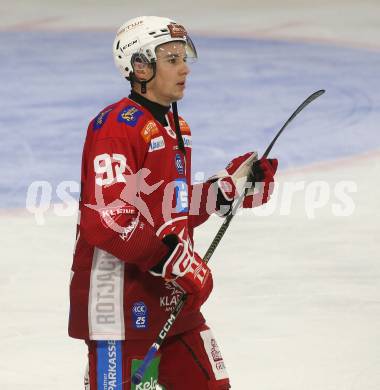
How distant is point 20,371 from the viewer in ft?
16.9

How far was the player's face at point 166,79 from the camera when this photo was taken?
3863 mm

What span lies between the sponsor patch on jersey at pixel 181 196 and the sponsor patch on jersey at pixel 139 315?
0.31 meters

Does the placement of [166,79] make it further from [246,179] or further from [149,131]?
[246,179]

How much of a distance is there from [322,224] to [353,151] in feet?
5.43

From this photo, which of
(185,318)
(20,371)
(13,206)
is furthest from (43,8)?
(185,318)

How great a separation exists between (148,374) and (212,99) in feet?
21.0

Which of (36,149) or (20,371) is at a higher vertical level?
(36,149)

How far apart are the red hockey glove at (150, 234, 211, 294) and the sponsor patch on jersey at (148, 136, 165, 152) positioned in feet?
0.88

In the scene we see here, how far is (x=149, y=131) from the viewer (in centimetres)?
372

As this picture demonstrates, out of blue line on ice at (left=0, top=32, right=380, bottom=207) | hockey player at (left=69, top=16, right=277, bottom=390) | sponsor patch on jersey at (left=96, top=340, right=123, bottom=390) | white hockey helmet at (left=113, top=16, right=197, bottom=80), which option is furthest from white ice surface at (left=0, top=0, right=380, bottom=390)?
white hockey helmet at (left=113, top=16, right=197, bottom=80)

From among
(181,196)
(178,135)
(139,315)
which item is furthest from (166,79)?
(139,315)

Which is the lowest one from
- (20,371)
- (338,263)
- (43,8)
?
(20,371)

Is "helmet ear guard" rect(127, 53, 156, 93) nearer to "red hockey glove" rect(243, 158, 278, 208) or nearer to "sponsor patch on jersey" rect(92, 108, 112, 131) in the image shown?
"sponsor patch on jersey" rect(92, 108, 112, 131)

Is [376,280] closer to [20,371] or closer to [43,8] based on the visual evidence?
[20,371]
